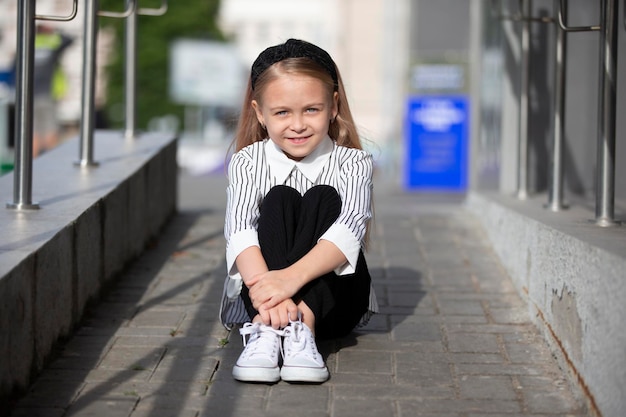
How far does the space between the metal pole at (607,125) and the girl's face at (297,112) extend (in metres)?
1.14

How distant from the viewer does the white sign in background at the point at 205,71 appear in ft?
199

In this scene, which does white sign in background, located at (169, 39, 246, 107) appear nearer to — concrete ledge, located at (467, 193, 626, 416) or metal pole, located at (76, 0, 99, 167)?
metal pole, located at (76, 0, 99, 167)

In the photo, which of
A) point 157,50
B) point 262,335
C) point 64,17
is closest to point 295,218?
point 262,335

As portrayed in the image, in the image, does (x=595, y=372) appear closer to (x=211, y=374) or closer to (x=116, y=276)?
(x=211, y=374)

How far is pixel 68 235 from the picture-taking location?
15.4 ft

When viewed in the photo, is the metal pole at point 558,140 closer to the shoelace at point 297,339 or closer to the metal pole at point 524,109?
the metal pole at point 524,109

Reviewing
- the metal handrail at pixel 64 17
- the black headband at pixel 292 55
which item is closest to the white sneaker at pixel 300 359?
the black headband at pixel 292 55

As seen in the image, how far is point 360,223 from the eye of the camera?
4375mm

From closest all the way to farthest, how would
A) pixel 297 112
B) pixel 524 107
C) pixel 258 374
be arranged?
pixel 258 374, pixel 297 112, pixel 524 107

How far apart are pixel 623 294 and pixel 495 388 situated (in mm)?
792

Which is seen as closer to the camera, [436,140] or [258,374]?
[258,374]

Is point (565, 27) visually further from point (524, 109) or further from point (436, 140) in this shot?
point (436, 140)

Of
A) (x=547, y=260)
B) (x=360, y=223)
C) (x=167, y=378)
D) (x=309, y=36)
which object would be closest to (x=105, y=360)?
(x=167, y=378)

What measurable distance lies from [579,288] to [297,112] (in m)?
1.17
